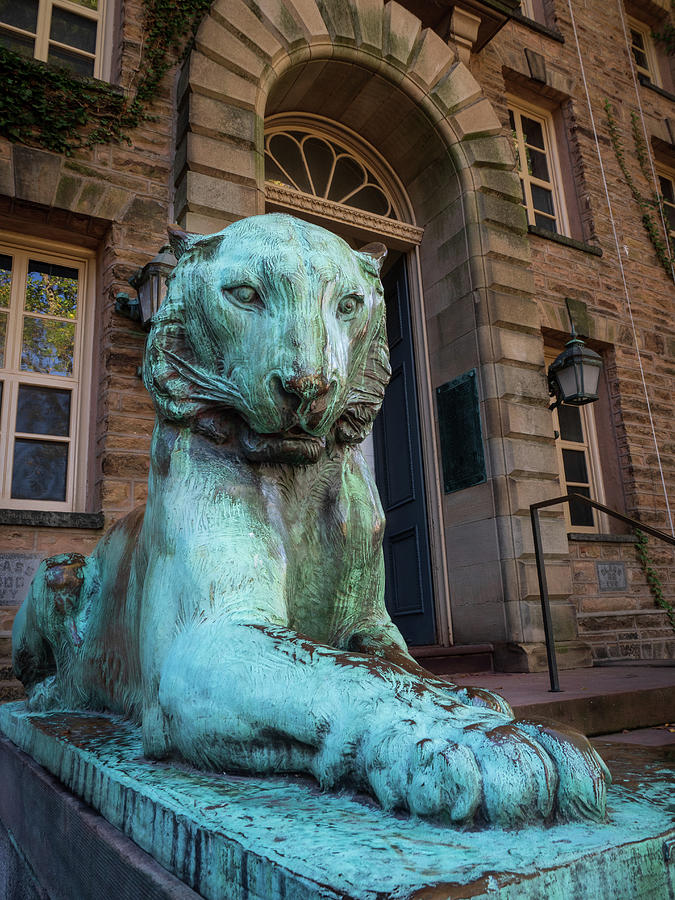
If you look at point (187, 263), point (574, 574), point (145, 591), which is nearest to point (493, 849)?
point (145, 591)

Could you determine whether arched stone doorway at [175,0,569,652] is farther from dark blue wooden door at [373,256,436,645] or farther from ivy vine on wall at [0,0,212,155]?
ivy vine on wall at [0,0,212,155]

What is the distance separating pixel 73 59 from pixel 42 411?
346 cm

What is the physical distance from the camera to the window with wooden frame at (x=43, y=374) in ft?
17.1

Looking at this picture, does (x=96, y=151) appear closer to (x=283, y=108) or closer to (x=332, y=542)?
(x=283, y=108)

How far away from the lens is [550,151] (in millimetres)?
9312

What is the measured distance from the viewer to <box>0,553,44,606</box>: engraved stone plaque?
4590 mm

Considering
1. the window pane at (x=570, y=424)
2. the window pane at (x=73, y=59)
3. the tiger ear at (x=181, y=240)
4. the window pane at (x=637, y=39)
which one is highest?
the window pane at (x=637, y=39)

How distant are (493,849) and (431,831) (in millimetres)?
83

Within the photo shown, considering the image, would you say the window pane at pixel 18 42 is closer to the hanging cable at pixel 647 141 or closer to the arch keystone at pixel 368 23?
the arch keystone at pixel 368 23

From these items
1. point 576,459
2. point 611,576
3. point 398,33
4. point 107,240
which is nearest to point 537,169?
point 398,33

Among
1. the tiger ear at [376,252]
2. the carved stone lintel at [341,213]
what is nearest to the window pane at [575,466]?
the carved stone lintel at [341,213]

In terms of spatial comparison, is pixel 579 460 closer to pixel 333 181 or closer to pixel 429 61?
pixel 333 181

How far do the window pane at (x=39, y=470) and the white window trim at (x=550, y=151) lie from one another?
675cm

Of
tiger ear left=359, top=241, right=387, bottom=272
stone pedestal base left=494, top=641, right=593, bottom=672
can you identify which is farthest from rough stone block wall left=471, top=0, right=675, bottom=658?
tiger ear left=359, top=241, right=387, bottom=272
